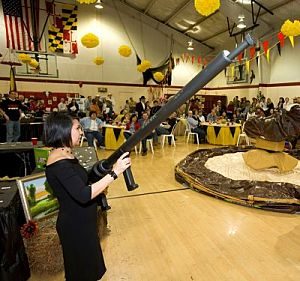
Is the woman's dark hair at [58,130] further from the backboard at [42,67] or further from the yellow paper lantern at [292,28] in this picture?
the backboard at [42,67]

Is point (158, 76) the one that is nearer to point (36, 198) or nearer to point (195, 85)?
point (36, 198)

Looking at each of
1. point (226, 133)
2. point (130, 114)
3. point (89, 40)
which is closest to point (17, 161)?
point (89, 40)

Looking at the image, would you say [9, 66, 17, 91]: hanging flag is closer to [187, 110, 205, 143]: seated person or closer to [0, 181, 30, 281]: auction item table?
[187, 110, 205, 143]: seated person

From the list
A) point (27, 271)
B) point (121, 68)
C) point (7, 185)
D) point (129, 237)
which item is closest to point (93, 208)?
point (27, 271)

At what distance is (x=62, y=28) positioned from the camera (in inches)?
407

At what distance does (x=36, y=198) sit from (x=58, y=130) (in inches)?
44.8

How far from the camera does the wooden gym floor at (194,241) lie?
6.31 ft

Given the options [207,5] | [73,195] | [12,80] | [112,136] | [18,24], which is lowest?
[112,136]

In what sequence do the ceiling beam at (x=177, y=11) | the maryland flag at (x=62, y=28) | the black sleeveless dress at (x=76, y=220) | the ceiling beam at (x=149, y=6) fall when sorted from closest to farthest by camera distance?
1. the black sleeveless dress at (x=76, y=220)
2. the ceiling beam at (x=177, y=11)
3. the maryland flag at (x=62, y=28)
4. the ceiling beam at (x=149, y=6)

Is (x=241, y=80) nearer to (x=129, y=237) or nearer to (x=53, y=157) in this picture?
(x=129, y=237)

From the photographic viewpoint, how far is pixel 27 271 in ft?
5.82

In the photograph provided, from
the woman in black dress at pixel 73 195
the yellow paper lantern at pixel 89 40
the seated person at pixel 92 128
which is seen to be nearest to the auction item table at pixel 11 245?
the woman in black dress at pixel 73 195

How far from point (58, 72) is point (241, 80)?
8.54 metres

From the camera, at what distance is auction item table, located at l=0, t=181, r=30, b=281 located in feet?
5.07
